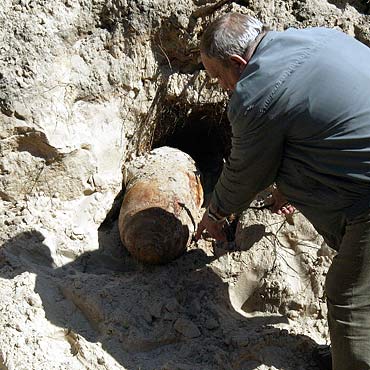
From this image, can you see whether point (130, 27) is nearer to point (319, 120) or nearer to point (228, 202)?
point (228, 202)

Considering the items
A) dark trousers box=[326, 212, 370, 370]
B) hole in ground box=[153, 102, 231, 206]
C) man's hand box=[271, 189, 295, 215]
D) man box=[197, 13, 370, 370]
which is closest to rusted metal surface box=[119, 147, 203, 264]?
hole in ground box=[153, 102, 231, 206]

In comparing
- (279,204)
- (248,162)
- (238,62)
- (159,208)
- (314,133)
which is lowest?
(159,208)

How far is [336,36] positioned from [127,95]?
6.33 ft

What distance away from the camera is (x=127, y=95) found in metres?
4.85

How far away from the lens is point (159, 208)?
168 inches

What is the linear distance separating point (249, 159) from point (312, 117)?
0.36 meters

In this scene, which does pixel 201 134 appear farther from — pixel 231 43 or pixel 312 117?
pixel 312 117

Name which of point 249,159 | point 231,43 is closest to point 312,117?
point 249,159

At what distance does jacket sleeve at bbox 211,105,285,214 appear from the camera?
3.19 meters

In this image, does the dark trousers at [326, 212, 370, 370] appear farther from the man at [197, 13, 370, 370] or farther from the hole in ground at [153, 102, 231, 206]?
the hole in ground at [153, 102, 231, 206]

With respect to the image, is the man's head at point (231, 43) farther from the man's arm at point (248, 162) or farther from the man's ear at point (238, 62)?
the man's arm at point (248, 162)

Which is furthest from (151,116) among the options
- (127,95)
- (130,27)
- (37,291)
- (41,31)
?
(37,291)

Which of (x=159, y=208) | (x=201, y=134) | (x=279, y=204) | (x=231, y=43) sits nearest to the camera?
(x=231, y=43)

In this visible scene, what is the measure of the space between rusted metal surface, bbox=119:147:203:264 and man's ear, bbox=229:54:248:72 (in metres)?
1.21
